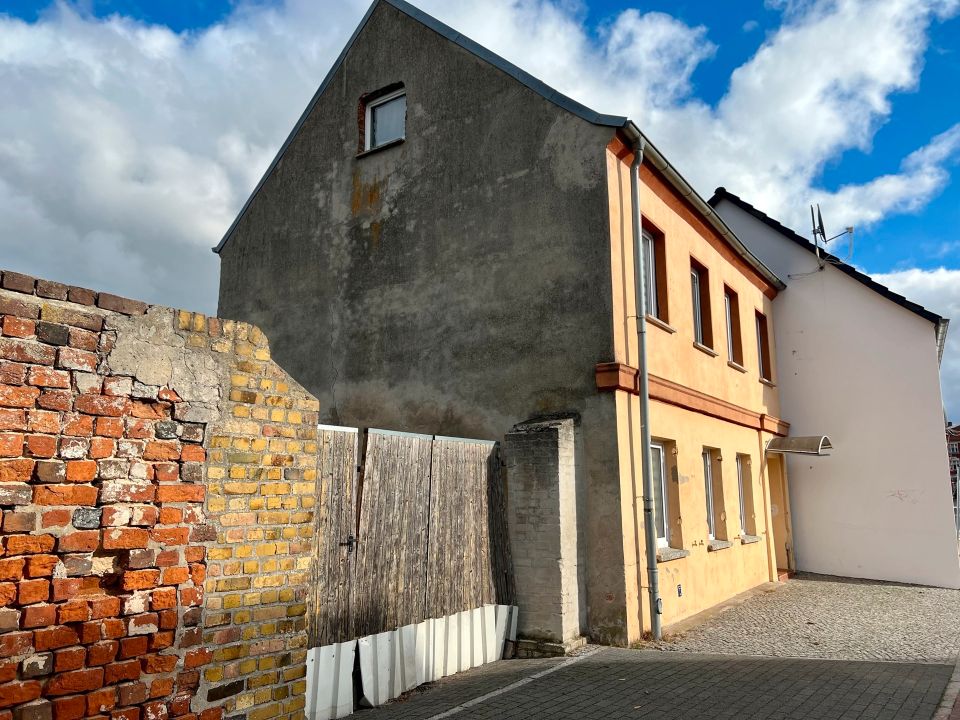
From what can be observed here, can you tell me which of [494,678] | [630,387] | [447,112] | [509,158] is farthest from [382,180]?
[494,678]

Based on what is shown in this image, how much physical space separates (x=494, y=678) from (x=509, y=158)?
665 cm

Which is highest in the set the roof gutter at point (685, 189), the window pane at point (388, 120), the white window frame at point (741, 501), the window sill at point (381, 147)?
the window pane at point (388, 120)

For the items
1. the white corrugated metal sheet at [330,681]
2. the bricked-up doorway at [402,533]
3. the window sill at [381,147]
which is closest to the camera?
the white corrugated metal sheet at [330,681]

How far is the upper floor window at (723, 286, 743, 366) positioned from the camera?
14.0 m

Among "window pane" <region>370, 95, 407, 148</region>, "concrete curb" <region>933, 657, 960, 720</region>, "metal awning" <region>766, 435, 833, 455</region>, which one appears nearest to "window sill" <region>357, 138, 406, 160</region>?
"window pane" <region>370, 95, 407, 148</region>

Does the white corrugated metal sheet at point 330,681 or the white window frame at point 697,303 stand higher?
the white window frame at point 697,303

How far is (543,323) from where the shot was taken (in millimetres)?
9359

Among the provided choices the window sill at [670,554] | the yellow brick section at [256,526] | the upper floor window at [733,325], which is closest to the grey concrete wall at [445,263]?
the window sill at [670,554]

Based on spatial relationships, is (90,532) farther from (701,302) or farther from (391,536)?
→ (701,302)

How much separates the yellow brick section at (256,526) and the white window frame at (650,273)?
22.0 feet

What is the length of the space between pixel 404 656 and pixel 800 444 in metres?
10.3

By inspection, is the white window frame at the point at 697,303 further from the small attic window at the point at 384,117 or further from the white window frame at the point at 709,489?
the small attic window at the point at 384,117

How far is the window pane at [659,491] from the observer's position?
32.2 feet

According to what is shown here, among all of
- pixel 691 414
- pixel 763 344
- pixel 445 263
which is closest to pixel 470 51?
pixel 445 263
